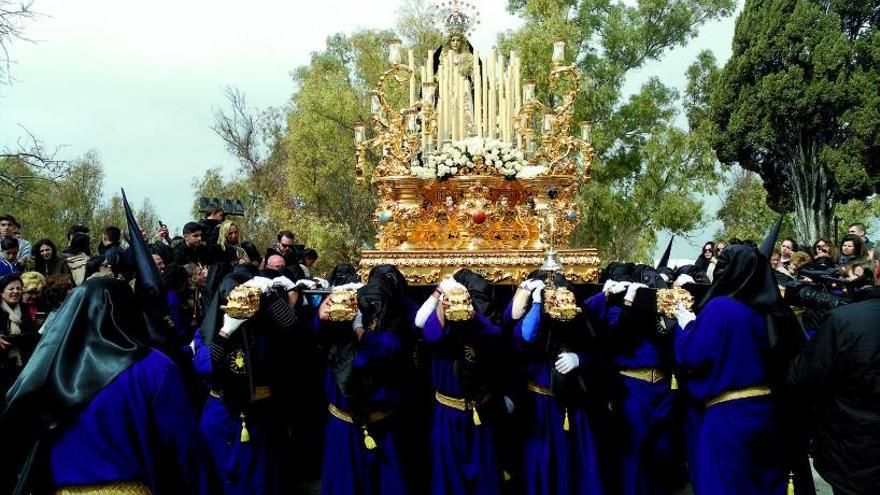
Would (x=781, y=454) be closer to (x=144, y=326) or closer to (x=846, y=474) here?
(x=846, y=474)

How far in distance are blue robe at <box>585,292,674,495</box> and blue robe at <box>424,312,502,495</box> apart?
3.87ft

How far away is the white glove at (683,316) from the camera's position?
5416mm

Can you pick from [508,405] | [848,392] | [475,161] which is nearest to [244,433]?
[508,405]

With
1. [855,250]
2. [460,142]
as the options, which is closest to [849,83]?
[855,250]

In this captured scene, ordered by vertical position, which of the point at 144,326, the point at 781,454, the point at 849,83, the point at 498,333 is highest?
the point at 849,83

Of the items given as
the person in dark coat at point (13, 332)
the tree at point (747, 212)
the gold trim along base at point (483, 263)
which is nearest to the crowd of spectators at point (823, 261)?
the gold trim along base at point (483, 263)

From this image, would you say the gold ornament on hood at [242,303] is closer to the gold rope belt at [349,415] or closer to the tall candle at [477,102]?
the gold rope belt at [349,415]

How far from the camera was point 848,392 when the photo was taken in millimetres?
4055

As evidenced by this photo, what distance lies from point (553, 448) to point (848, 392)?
2.20 m

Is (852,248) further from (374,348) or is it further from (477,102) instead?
(374,348)

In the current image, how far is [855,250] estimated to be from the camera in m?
8.80

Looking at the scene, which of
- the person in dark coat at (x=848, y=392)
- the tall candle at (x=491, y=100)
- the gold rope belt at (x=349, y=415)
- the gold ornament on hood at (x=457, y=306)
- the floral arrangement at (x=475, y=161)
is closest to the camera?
the person in dark coat at (x=848, y=392)

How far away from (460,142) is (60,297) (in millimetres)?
4954

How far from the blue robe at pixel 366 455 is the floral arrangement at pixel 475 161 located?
3.95 meters
